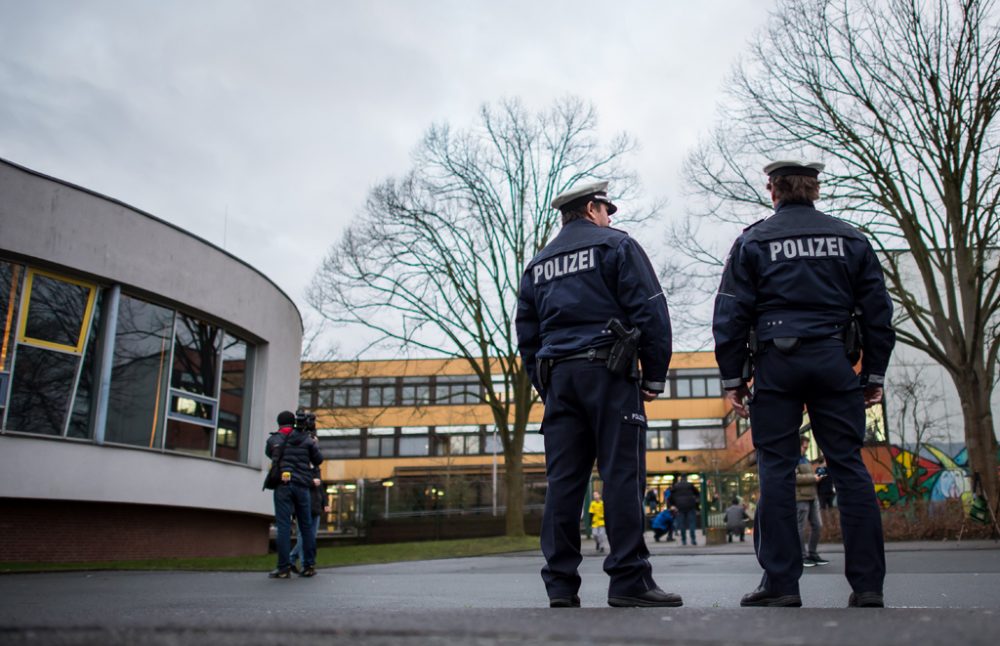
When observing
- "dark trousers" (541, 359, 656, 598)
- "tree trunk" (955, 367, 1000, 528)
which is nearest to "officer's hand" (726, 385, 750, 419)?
"dark trousers" (541, 359, 656, 598)

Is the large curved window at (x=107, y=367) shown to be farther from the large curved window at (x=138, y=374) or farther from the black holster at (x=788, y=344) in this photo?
the black holster at (x=788, y=344)

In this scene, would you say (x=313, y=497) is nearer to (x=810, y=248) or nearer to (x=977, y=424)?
(x=810, y=248)

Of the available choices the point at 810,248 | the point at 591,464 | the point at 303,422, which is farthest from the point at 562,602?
the point at 303,422

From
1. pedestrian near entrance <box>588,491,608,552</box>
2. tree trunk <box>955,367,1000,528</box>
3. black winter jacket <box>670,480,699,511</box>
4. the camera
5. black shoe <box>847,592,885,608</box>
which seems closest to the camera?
black shoe <box>847,592,885,608</box>

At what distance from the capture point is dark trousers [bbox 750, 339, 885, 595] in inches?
158

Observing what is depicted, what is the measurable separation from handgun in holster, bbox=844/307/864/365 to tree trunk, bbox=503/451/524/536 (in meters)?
20.3

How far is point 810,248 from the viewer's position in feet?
14.1

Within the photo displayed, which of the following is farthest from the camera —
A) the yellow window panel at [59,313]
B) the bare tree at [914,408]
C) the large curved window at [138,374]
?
the bare tree at [914,408]

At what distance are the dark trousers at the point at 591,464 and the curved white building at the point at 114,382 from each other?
11.7 m

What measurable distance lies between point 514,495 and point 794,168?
21007 mm

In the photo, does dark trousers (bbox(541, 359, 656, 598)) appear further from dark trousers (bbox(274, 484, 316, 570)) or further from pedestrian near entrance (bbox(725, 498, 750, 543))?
pedestrian near entrance (bbox(725, 498, 750, 543))

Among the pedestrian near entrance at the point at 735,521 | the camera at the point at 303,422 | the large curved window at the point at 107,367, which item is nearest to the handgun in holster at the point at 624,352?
the camera at the point at 303,422

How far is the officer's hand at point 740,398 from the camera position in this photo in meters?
4.33

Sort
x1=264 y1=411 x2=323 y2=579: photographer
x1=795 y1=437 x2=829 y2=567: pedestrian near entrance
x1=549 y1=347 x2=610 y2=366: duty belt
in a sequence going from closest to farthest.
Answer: x1=549 y1=347 x2=610 y2=366: duty belt < x1=264 y1=411 x2=323 y2=579: photographer < x1=795 y1=437 x2=829 y2=567: pedestrian near entrance
